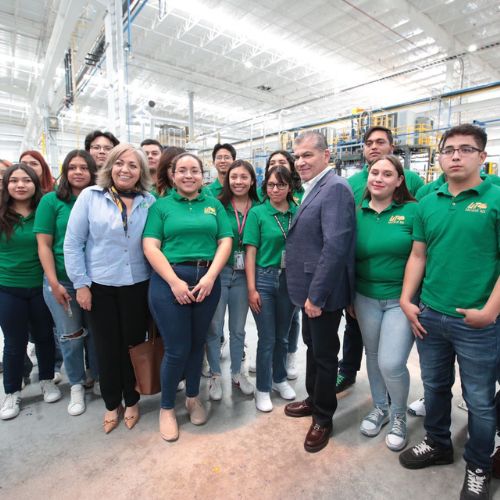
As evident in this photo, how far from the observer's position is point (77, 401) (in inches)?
87.7

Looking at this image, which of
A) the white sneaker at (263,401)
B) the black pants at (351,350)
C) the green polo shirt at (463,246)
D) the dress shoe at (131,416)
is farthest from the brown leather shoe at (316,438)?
the dress shoe at (131,416)

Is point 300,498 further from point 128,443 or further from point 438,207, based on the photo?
point 438,207

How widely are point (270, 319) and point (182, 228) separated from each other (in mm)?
866

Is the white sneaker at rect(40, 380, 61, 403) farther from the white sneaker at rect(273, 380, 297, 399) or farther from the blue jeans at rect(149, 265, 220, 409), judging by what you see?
the white sneaker at rect(273, 380, 297, 399)

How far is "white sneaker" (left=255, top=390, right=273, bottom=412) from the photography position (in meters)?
2.22

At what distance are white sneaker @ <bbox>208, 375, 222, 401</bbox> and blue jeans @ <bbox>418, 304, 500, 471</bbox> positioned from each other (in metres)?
1.38

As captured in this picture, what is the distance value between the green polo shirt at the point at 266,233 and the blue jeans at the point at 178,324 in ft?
1.18

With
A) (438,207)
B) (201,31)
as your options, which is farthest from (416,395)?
(201,31)

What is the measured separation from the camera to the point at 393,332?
1758mm

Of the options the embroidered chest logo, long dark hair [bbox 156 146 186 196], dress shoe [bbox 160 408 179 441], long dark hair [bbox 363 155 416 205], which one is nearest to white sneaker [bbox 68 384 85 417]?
dress shoe [bbox 160 408 179 441]

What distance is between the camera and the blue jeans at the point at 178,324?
5.95ft

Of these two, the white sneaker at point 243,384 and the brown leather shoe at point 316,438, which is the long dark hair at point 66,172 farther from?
the brown leather shoe at point 316,438

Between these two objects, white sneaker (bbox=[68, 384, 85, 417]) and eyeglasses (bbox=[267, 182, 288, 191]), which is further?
white sneaker (bbox=[68, 384, 85, 417])

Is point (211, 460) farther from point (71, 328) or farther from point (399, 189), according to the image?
point (399, 189)
